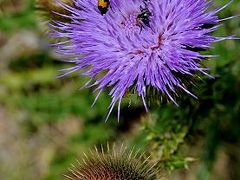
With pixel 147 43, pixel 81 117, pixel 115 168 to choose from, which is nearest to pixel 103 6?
pixel 147 43

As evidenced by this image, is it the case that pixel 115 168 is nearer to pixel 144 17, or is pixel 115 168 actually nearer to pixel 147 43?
pixel 147 43

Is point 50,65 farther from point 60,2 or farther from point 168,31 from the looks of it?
point 168,31

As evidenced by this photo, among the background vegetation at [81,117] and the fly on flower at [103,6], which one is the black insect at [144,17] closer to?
the fly on flower at [103,6]

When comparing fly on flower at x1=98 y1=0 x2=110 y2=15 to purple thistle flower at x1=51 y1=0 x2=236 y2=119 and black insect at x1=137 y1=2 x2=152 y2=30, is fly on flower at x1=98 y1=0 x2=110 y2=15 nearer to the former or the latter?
purple thistle flower at x1=51 y1=0 x2=236 y2=119

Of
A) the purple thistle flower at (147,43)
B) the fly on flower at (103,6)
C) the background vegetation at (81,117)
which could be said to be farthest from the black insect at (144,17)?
the background vegetation at (81,117)

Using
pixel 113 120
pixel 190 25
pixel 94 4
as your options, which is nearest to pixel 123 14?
pixel 94 4

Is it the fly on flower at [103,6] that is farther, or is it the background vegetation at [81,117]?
the background vegetation at [81,117]

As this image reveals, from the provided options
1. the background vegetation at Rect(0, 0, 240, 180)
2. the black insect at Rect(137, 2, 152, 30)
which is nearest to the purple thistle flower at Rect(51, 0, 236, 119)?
the black insect at Rect(137, 2, 152, 30)
